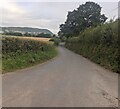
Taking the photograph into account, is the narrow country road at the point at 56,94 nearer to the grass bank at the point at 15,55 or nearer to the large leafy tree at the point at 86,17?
the grass bank at the point at 15,55

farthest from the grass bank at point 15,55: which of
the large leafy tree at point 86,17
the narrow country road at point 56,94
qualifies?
the large leafy tree at point 86,17

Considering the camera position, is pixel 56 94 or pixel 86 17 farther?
pixel 86 17

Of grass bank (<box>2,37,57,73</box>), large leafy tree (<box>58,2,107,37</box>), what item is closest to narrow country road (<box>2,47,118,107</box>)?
grass bank (<box>2,37,57,73</box>)

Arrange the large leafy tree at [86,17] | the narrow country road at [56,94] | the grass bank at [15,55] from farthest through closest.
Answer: the large leafy tree at [86,17] → the grass bank at [15,55] → the narrow country road at [56,94]

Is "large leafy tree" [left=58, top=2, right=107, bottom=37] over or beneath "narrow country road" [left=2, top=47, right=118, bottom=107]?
over

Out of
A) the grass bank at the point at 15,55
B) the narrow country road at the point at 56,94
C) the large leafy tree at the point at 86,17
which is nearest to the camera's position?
the narrow country road at the point at 56,94

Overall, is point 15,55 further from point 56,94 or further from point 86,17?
point 86,17

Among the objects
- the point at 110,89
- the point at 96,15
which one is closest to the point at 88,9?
the point at 96,15

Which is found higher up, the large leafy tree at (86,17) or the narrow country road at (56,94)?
the large leafy tree at (86,17)

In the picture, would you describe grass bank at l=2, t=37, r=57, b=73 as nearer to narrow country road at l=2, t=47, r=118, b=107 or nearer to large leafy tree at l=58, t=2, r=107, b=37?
narrow country road at l=2, t=47, r=118, b=107

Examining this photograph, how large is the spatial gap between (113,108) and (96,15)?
6142cm

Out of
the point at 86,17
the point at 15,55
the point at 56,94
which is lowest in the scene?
the point at 56,94

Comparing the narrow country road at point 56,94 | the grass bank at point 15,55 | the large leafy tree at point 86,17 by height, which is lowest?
the narrow country road at point 56,94

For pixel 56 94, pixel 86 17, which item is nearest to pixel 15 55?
pixel 56 94
